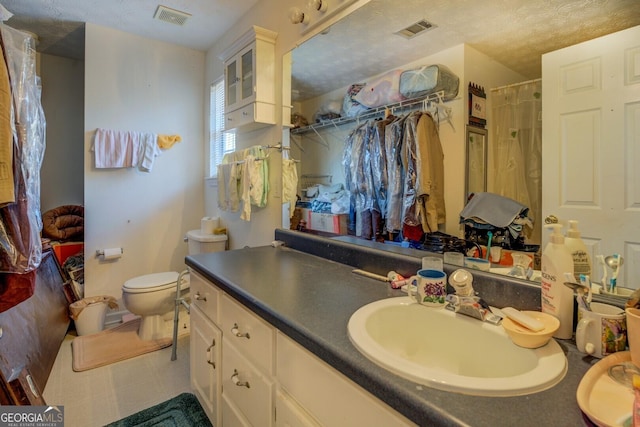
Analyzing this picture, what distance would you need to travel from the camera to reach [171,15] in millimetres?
2451

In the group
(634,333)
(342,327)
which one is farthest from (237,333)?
(634,333)

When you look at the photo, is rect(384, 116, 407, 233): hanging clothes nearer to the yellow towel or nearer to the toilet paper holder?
the yellow towel

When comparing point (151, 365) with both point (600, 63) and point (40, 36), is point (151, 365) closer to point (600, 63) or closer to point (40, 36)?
point (600, 63)

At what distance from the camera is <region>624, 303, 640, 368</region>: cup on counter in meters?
0.59

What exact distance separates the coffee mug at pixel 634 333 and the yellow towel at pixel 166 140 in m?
3.19

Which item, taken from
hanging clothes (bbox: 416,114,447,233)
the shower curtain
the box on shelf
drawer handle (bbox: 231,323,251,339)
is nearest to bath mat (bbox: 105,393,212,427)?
drawer handle (bbox: 231,323,251,339)

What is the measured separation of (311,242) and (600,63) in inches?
51.1

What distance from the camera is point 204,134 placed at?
3.21 m

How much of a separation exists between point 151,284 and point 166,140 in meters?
1.35

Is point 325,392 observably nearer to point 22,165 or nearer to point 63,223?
point 22,165

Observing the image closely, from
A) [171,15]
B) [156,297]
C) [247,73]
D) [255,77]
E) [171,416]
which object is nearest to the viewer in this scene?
[171,416]

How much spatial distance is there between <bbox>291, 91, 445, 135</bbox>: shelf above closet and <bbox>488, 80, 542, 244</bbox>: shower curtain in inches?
8.6

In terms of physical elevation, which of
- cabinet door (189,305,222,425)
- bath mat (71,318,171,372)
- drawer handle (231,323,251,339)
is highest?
drawer handle (231,323,251,339)

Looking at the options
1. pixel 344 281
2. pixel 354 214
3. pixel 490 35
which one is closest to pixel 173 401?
pixel 344 281
